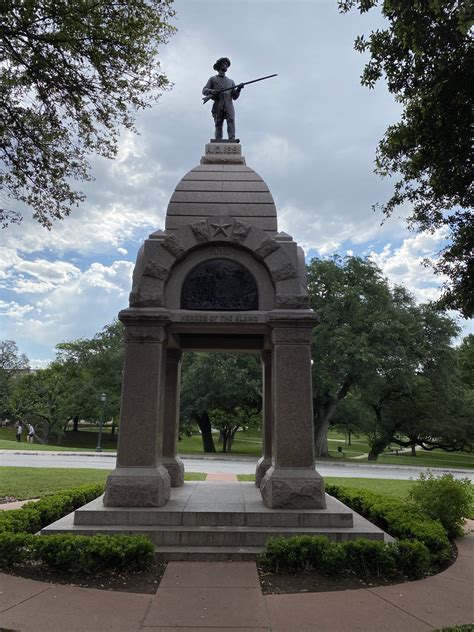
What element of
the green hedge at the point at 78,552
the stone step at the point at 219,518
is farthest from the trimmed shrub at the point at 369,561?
the green hedge at the point at 78,552

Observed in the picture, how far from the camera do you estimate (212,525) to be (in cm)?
767

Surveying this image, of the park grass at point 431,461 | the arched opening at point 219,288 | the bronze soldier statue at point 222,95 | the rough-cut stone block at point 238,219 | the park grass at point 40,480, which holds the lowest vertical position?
the park grass at point 431,461

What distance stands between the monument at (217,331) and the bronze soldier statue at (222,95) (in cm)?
168

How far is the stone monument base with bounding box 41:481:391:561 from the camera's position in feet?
23.5

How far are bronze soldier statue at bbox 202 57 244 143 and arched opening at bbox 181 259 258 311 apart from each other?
3.95 metres

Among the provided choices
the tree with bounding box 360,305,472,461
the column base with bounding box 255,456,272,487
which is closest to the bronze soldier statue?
the column base with bounding box 255,456,272,487

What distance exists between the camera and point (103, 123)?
32.5 ft

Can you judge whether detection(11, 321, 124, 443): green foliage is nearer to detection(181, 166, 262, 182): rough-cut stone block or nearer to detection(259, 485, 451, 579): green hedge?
detection(181, 166, 262, 182): rough-cut stone block

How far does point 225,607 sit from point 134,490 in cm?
331

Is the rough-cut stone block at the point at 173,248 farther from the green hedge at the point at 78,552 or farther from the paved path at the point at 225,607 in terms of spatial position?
the paved path at the point at 225,607

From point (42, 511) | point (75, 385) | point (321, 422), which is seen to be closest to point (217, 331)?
point (42, 511)

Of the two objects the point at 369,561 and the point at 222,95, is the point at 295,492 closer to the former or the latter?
the point at 369,561

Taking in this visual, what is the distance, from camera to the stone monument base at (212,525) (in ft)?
23.5

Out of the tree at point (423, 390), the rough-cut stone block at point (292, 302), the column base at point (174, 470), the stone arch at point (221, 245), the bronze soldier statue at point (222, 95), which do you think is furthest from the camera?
the tree at point (423, 390)
